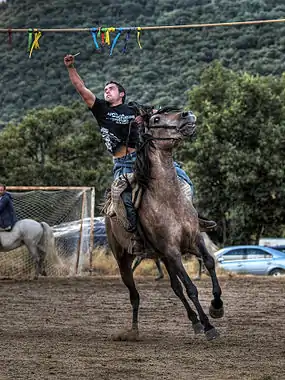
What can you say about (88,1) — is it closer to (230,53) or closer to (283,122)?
(230,53)

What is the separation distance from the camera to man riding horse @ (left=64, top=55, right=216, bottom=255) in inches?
443

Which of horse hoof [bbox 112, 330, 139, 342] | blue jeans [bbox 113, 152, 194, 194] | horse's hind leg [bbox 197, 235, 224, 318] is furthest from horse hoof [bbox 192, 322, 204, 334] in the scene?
blue jeans [bbox 113, 152, 194, 194]

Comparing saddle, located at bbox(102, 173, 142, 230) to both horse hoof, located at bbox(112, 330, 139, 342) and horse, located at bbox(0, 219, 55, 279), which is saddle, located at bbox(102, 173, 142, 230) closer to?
horse hoof, located at bbox(112, 330, 139, 342)

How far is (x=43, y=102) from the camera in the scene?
7219cm

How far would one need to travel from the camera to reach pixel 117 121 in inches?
448

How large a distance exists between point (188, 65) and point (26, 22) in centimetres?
1683

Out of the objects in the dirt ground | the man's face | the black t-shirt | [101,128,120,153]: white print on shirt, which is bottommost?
the dirt ground

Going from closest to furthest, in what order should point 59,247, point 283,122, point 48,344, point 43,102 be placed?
point 48,344 → point 59,247 → point 283,122 → point 43,102

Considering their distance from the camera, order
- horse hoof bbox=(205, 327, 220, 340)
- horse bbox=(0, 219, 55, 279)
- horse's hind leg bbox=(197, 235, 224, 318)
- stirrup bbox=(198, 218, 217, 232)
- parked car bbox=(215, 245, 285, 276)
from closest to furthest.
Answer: horse hoof bbox=(205, 327, 220, 340), horse's hind leg bbox=(197, 235, 224, 318), stirrup bbox=(198, 218, 217, 232), horse bbox=(0, 219, 55, 279), parked car bbox=(215, 245, 285, 276)

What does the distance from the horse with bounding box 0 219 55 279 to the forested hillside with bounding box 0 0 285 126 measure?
137ft

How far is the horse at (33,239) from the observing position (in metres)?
24.3

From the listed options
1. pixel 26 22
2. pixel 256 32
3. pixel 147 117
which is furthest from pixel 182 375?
pixel 26 22

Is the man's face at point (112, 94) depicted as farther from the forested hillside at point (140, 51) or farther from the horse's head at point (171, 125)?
the forested hillside at point (140, 51)

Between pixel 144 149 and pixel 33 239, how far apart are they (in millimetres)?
14114
